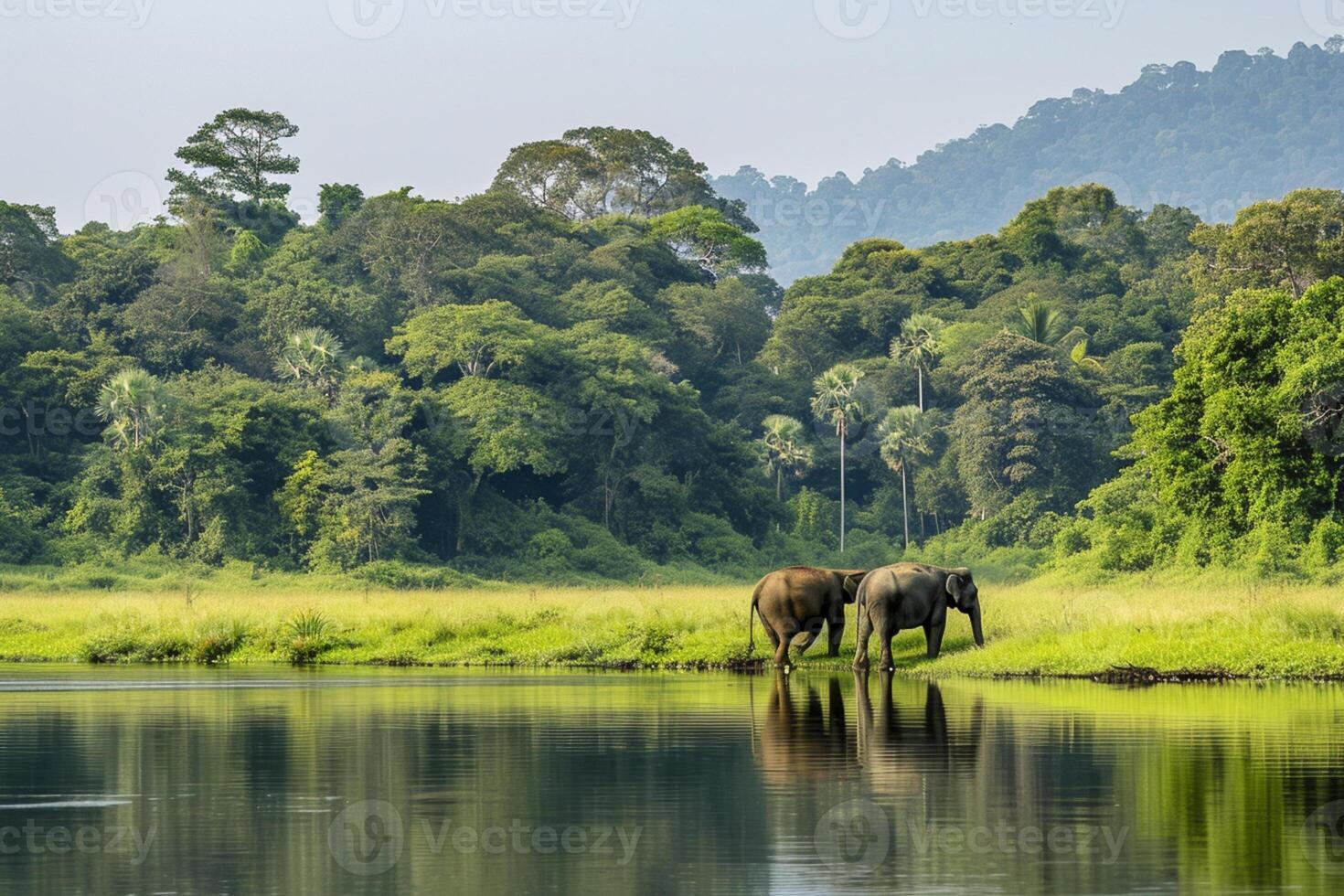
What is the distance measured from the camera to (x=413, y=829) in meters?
Result: 13.5

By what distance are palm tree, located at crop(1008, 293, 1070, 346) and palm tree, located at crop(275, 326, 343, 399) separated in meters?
27.3

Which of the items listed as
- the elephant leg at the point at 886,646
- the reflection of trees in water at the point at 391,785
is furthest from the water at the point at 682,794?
the elephant leg at the point at 886,646

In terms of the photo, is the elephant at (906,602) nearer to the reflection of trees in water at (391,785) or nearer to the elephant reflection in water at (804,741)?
the elephant reflection in water at (804,741)

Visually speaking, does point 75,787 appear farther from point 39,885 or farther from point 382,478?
point 382,478

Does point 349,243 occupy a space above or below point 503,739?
above

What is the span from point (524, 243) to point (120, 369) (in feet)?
77.9

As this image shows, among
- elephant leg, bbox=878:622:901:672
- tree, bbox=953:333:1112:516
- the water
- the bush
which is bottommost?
the water

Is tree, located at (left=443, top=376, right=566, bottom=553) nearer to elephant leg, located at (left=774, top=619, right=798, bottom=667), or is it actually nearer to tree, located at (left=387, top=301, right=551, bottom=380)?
tree, located at (left=387, top=301, right=551, bottom=380)

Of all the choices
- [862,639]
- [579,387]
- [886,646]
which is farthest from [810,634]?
[579,387]

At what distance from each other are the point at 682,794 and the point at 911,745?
11.3ft

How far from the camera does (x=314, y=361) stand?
74.1 metres

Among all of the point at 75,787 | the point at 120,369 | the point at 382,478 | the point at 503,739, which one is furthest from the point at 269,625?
the point at 120,369

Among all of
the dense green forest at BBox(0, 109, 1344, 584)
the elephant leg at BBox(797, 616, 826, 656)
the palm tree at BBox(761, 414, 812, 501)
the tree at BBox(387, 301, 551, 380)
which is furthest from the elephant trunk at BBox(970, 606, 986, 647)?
the palm tree at BBox(761, 414, 812, 501)

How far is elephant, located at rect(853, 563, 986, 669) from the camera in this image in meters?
27.4
